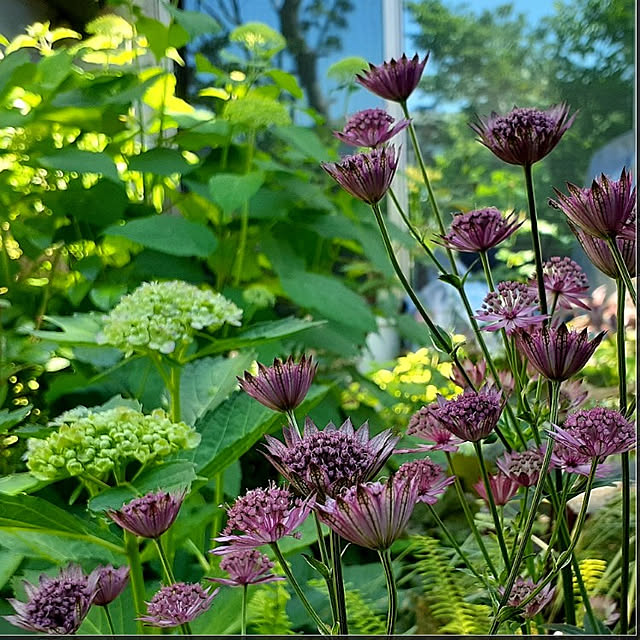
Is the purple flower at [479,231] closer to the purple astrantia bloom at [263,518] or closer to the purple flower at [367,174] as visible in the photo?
the purple flower at [367,174]

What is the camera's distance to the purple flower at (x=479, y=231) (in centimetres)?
34

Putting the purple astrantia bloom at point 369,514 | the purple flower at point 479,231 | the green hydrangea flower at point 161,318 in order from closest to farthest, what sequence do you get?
the purple astrantia bloom at point 369,514 → the purple flower at point 479,231 → the green hydrangea flower at point 161,318

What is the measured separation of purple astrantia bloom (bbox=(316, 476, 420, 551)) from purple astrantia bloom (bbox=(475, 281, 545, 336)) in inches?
4.3

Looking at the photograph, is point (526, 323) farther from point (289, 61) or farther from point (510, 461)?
point (289, 61)

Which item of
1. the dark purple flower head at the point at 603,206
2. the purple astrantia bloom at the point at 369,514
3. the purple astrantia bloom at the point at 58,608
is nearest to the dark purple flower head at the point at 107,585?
the purple astrantia bloom at the point at 58,608

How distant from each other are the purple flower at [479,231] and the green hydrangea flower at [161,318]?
0.80ft

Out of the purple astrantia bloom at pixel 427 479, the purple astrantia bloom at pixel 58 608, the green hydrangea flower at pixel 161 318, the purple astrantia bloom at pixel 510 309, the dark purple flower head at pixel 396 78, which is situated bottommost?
the purple astrantia bloom at pixel 58 608

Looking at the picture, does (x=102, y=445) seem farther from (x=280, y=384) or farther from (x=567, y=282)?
(x=567, y=282)

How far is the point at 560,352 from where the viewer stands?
297 millimetres

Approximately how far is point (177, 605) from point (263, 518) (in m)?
0.06

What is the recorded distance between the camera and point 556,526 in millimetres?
325

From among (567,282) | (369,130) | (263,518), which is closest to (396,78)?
(369,130)

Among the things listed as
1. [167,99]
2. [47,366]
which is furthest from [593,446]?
[167,99]

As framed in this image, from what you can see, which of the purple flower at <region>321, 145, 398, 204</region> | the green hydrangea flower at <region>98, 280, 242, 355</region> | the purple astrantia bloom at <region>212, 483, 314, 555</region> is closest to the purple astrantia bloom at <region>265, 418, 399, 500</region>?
the purple astrantia bloom at <region>212, 483, 314, 555</region>
